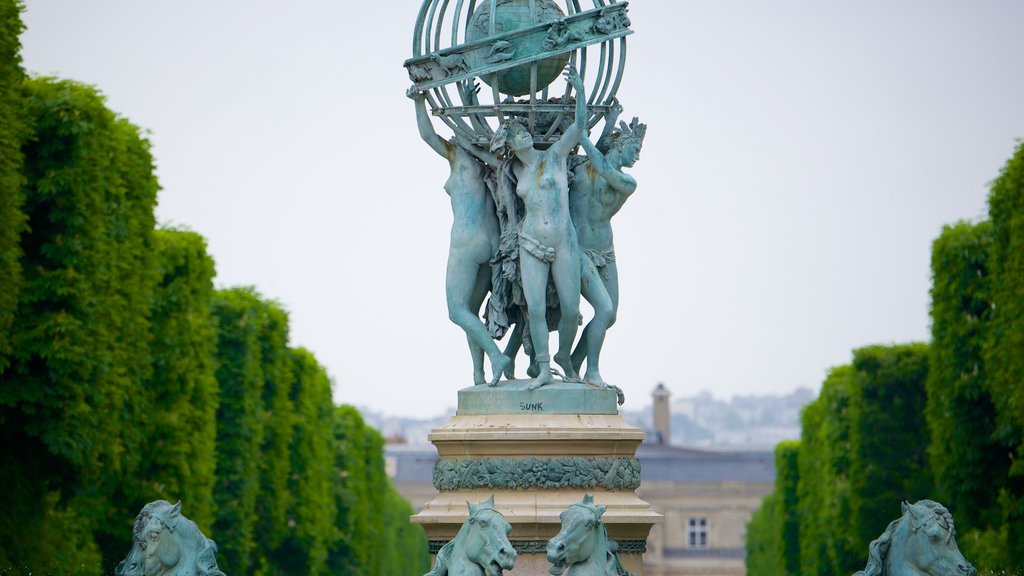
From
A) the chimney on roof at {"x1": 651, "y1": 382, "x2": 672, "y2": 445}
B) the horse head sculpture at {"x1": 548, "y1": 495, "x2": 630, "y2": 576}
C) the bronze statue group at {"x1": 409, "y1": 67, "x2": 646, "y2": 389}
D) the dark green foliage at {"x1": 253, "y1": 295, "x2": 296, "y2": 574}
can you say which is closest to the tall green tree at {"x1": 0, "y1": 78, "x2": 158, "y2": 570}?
the bronze statue group at {"x1": 409, "y1": 67, "x2": 646, "y2": 389}

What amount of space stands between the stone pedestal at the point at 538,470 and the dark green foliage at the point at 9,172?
14129 mm

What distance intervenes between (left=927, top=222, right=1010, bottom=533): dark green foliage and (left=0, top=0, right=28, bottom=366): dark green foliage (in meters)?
16.9

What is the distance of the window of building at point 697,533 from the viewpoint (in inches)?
4879

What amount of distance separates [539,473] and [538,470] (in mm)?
25

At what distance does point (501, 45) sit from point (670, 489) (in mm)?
107797

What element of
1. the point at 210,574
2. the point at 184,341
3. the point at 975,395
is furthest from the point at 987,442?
the point at 210,574

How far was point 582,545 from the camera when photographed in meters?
16.6

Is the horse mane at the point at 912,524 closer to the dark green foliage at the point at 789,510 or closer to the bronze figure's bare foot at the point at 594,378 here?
the bronze figure's bare foot at the point at 594,378

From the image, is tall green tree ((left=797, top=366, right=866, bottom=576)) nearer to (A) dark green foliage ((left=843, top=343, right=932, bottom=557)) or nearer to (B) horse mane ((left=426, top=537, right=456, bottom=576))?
(A) dark green foliage ((left=843, top=343, right=932, bottom=557))

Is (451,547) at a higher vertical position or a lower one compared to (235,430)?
lower

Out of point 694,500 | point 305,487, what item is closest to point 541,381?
point 305,487

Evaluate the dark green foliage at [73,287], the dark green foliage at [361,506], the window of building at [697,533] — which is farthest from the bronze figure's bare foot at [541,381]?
the window of building at [697,533]

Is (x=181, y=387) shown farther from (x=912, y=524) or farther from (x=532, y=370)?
(x=912, y=524)

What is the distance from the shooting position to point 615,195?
19.8 m
